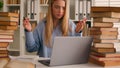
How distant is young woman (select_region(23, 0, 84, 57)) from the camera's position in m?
2.04

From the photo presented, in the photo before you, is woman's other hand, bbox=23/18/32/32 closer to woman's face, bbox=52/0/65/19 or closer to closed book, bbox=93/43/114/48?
woman's face, bbox=52/0/65/19

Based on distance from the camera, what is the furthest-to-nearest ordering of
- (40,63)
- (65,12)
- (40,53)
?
(40,53), (65,12), (40,63)

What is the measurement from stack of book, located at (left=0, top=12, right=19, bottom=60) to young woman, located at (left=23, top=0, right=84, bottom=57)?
34 centimetres

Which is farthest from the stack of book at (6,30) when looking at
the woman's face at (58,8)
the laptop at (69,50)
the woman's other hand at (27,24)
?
the woman's face at (58,8)

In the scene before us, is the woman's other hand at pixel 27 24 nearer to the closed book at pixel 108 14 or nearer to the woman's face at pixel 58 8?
the woman's face at pixel 58 8

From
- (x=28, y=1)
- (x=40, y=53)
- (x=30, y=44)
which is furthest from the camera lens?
(x=28, y=1)

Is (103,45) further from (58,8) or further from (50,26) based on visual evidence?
(50,26)

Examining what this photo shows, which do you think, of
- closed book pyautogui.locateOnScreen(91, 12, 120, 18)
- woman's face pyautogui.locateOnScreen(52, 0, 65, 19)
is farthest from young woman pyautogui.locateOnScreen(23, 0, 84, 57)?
closed book pyautogui.locateOnScreen(91, 12, 120, 18)

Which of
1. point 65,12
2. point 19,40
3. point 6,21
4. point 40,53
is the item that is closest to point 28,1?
point 19,40

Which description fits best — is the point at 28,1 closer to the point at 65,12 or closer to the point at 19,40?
the point at 19,40

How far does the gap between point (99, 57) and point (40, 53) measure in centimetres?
97

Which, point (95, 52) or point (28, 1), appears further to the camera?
point (28, 1)

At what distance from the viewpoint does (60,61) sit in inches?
59.6

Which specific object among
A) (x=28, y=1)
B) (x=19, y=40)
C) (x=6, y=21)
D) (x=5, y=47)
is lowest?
(x=19, y=40)
